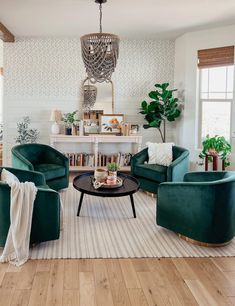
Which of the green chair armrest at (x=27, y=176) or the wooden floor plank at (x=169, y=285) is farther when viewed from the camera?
the green chair armrest at (x=27, y=176)

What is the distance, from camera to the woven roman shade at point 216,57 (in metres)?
6.32

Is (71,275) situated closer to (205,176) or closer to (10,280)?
(10,280)

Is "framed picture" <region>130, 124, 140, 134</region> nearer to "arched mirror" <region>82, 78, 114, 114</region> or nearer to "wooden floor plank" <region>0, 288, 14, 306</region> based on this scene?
"arched mirror" <region>82, 78, 114, 114</region>

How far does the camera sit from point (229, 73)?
653 cm

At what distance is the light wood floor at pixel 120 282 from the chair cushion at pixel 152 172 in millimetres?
2069

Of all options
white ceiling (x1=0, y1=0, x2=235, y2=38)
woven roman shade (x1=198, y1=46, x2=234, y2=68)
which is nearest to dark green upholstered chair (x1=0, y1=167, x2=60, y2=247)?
white ceiling (x1=0, y1=0, x2=235, y2=38)

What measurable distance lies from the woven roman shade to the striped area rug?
10.0 ft

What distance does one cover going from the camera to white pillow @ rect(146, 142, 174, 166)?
5.87m

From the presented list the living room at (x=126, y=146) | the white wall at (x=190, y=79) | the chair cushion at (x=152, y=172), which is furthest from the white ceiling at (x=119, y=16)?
the chair cushion at (x=152, y=172)

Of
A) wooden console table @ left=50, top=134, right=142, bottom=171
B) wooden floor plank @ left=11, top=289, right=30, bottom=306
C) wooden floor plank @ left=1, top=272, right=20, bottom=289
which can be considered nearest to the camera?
wooden floor plank @ left=11, top=289, right=30, bottom=306

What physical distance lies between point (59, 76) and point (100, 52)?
3.21m

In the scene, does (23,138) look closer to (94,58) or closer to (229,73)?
(94,58)

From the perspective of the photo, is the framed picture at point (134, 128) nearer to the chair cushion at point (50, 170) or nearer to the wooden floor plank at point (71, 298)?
the chair cushion at point (50, 170)

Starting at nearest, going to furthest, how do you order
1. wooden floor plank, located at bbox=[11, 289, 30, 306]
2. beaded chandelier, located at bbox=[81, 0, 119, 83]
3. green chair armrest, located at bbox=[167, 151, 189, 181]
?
1. wooden floor plank, located at bbox=[11, 289, 30, 306]
2. beaded chandelier, located at bbox=[81, 0, 119, 83]
3. green chair armrest, located at bbox=[167, 151, 189, 181]
